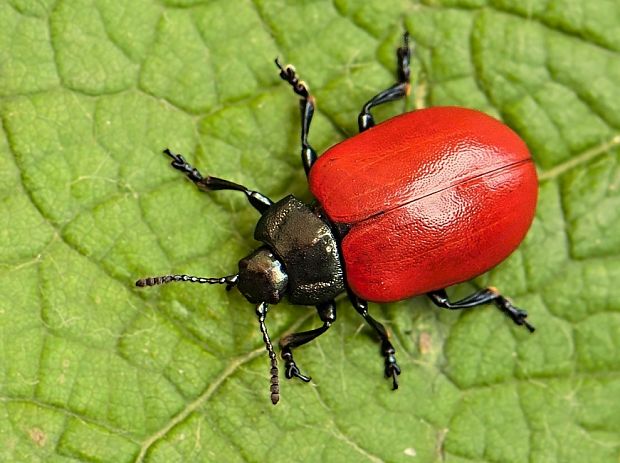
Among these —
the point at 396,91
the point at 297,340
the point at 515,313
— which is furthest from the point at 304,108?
the point at 515,313

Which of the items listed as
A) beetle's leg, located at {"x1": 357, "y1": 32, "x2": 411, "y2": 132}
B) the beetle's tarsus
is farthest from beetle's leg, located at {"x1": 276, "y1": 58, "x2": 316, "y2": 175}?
the beetle's tarsus

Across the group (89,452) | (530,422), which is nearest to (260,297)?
(89,452)

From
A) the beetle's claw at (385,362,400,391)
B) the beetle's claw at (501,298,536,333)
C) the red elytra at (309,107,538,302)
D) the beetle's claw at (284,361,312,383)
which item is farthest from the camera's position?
the beetle's claw at (501,298,536,333)

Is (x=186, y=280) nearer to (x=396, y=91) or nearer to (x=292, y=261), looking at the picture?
(x=292, y=261)

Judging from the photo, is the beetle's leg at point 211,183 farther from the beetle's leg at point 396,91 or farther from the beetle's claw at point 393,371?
the beetle's claw at point 393,371

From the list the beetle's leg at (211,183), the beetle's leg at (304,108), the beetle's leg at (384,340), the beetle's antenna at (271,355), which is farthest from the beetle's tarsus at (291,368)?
the beetle's leg at (304,108)

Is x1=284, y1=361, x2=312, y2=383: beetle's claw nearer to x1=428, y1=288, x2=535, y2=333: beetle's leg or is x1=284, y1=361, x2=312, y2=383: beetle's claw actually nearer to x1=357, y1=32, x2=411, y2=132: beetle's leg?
x1=428, y1=288, x2=535, y2=333: beetle's leg
